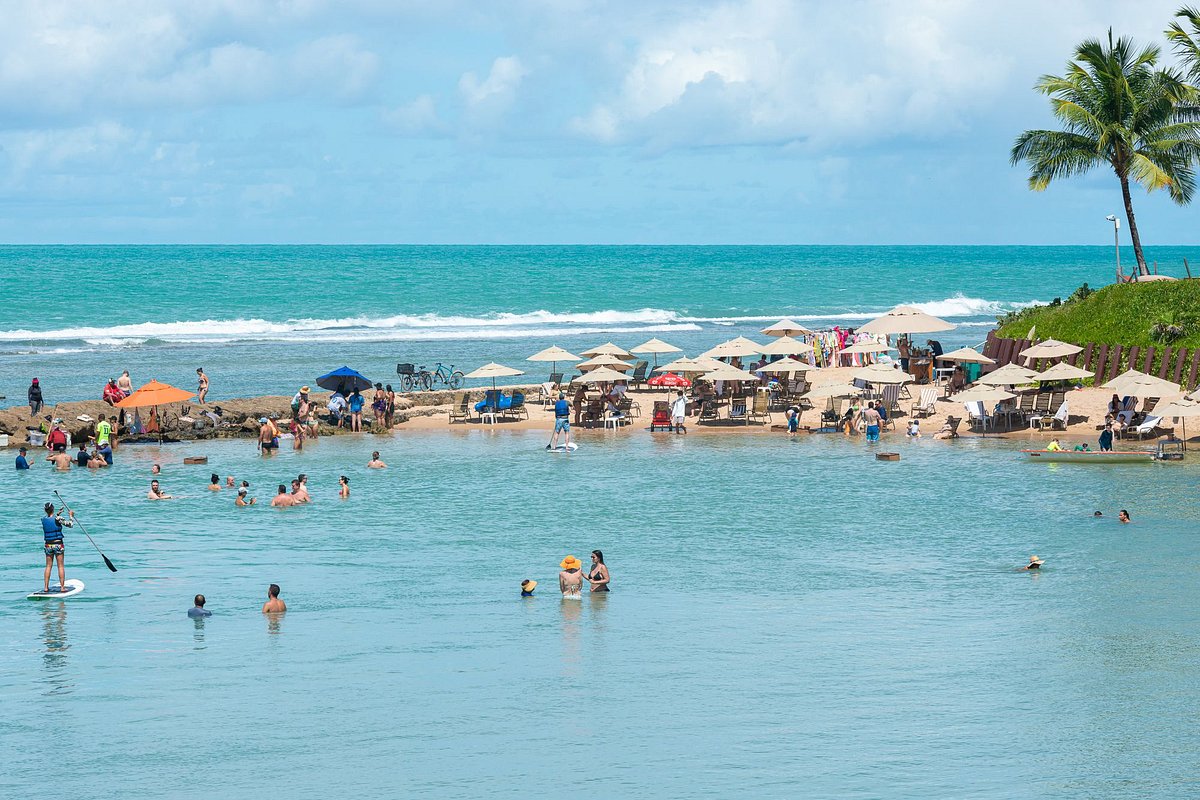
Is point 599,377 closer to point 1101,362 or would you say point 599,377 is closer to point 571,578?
point 1101,362

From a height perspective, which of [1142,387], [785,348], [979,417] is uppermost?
[785,348]

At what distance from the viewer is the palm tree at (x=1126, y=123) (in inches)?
1729

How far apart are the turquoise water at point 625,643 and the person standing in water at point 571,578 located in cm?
32

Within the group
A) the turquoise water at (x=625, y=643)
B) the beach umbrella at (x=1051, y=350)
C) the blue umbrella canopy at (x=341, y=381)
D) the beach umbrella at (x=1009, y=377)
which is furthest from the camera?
the beach umbrella at (x=1051, y=350)

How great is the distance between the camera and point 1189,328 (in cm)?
3950

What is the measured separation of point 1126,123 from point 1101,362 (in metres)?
8.82

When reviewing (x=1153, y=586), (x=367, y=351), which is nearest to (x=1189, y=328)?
(x=1153, y=586)

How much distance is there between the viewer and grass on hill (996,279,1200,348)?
3969 cm

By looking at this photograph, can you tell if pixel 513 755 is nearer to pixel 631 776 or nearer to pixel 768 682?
pixel 631 776

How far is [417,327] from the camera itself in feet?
281

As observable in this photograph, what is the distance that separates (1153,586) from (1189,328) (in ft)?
68.0

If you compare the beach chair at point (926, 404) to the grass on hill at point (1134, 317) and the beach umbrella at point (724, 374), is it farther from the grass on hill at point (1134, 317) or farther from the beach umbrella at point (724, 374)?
the grass on hill at point (1134, 317)

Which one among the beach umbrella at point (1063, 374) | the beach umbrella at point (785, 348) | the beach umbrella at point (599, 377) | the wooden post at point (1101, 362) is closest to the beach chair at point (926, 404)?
the beach umbrella at point (1063, 374)

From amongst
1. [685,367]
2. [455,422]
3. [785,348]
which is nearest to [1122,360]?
[785,348]
